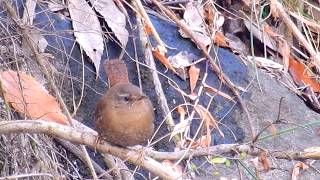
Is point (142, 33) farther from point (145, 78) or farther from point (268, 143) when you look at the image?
point (268, 143)

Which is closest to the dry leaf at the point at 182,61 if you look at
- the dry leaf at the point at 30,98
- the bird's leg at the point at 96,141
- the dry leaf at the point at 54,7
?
the dry leaf at the point at 54,7

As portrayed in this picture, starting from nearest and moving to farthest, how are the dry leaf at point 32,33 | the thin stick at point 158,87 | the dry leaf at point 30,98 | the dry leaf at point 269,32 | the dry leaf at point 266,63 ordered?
1. the dry leaf at point 30,98
2. the dry leaf at point 32,33
3. the thin stick at point 158,87
4. the dry leaf at point 266,63
5. the dry leaf at point 269,32

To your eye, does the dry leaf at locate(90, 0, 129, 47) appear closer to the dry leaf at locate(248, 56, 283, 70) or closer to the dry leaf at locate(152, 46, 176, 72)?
the dry leaf at locate(152, 46, 176, 72)

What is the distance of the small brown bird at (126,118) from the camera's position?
10.5 ft

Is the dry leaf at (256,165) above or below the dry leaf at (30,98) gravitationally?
below

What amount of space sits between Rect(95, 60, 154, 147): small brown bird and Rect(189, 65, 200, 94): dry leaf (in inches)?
45.6

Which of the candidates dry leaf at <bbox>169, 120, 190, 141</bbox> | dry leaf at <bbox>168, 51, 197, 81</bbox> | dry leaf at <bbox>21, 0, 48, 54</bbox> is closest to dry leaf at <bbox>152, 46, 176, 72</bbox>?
dry leaf at <bbox>168, 51, 197, 81</bbox>

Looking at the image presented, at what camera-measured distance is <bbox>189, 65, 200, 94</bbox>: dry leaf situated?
14.5 feet

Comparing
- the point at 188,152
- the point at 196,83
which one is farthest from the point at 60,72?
the point at 188,152

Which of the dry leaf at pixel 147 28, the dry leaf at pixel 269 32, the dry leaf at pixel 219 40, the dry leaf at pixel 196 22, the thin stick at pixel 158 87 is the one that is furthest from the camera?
the dry leaf at pixel 269 32

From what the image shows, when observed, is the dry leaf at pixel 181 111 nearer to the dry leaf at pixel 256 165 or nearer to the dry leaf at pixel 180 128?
the dry leaf at pixel 180 128

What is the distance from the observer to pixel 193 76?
4.46 metres

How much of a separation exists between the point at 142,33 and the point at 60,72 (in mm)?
662

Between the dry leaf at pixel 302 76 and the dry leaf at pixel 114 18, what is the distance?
1.41 meters
